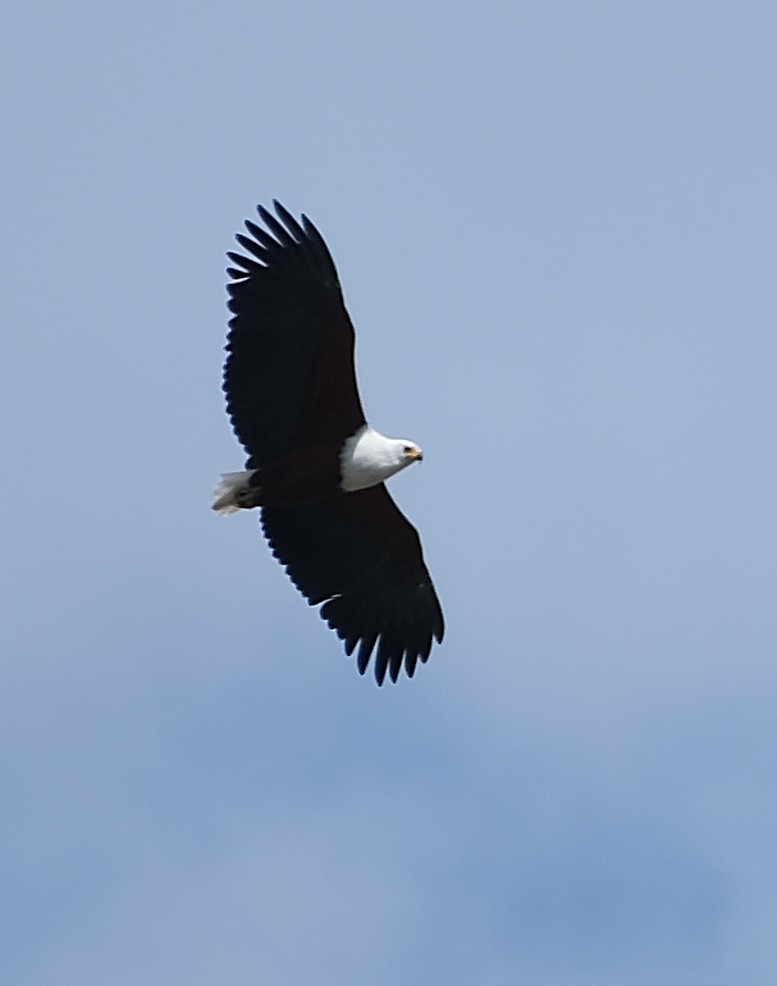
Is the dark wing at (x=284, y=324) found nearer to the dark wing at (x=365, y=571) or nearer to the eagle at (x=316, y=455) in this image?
the eagle at (x=316, y=455)

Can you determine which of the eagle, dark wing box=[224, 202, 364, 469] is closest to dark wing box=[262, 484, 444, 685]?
the eagle

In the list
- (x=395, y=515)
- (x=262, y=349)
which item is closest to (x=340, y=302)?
(x=262, y=349)

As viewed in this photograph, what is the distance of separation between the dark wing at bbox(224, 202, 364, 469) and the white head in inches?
24.4

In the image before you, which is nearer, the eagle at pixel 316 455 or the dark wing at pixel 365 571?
the eagle at pixel 316 455

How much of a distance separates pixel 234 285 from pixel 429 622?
4588 millimetres

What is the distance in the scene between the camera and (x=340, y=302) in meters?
26.4

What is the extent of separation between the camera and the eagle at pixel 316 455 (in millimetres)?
26422

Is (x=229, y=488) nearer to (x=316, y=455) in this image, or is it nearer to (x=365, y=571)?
(x=316, y=455)

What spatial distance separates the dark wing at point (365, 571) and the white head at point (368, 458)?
530 mm

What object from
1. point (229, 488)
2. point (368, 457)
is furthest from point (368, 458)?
point (229, 488)

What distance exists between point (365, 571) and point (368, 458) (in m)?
1.73

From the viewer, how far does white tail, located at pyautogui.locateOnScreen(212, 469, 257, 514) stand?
26.9 metres

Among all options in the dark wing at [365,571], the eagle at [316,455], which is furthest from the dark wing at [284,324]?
the dark wing at [365,571]

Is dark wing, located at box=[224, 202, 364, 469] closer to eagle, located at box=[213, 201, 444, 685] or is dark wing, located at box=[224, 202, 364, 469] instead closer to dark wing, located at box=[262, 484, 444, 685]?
eagle, located at box=[213, 201, 444, 685]
